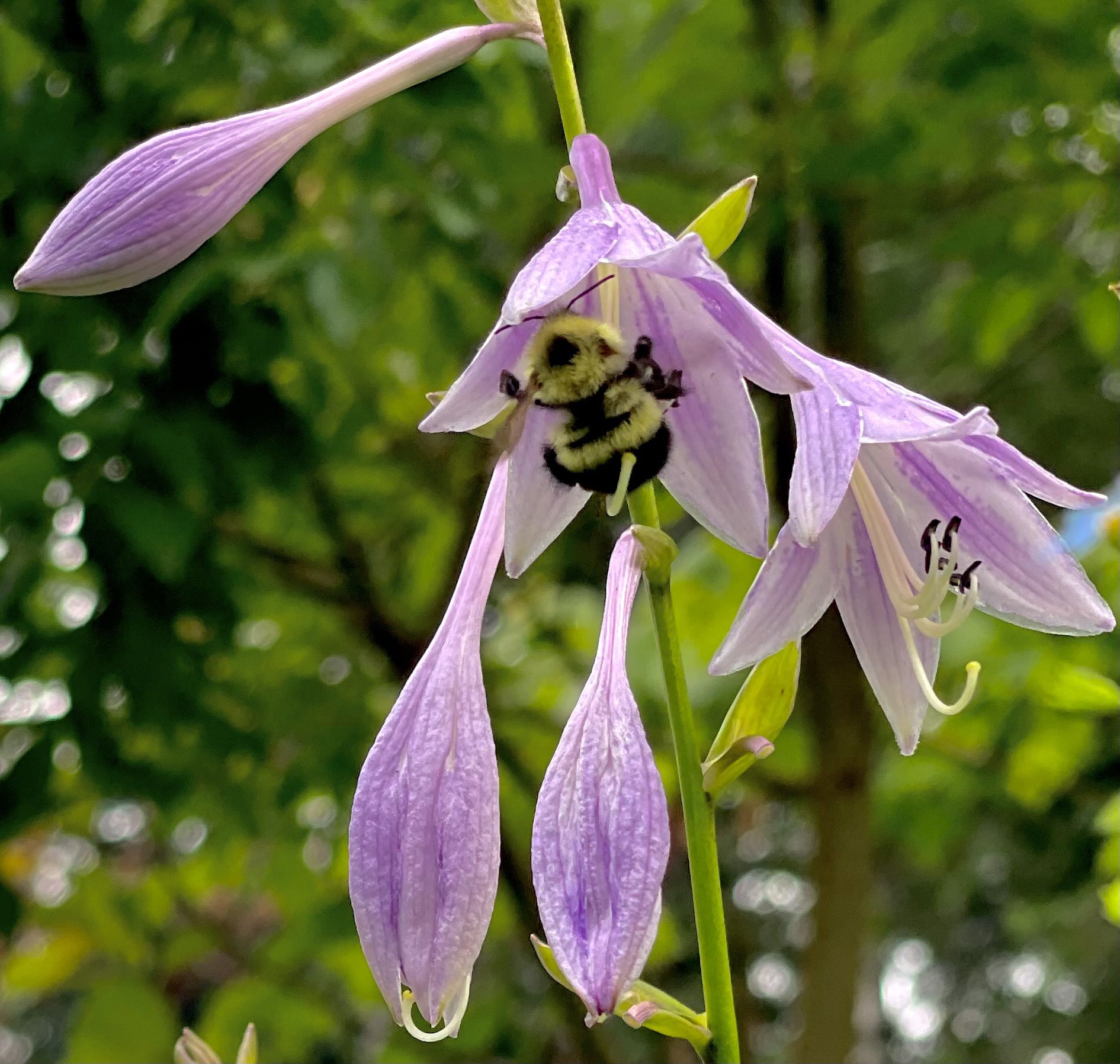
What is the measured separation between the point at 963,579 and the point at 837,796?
238 centimetres

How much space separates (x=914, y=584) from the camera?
1.44 meters

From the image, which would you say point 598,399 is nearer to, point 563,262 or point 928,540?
point 563,262

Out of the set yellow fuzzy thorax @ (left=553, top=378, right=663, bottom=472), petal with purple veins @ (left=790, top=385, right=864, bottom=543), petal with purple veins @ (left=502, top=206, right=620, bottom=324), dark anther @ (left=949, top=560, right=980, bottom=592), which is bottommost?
dark anther @ (left=949, top=560, right=980, bottom=592)

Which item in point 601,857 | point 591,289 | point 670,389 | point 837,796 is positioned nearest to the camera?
point 601,857

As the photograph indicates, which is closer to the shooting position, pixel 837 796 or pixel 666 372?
pixel 666 372

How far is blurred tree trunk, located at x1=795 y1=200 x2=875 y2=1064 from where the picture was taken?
11.7 feet

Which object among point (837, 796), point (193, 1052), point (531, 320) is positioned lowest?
point (837, 796)

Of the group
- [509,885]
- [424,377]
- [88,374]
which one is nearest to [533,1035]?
[509,885]

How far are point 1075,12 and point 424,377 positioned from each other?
1.86 metres

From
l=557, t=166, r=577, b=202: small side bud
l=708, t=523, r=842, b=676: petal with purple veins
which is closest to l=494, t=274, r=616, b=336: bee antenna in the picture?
l=557, t=166, r=577, b=202: small side bud

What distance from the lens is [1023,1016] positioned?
8602mm

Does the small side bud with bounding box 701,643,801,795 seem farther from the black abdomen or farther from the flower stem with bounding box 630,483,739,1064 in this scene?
the black abdomen

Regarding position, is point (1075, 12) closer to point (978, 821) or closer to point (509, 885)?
point (509, 885)

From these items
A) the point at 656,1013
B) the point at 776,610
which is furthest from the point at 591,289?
the point at 656,1013
